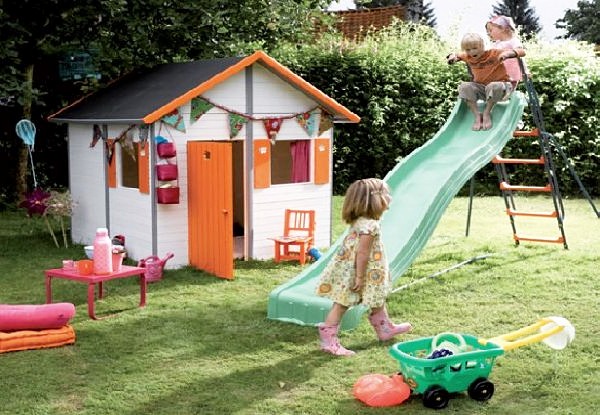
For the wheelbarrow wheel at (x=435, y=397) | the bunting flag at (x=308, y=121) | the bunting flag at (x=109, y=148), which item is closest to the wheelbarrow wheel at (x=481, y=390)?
the wheelbarrow wheel at (x=435, y=397)

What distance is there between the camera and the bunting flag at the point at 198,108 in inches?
399

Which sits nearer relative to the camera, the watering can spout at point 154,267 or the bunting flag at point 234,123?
the watering can spout at point 154,267

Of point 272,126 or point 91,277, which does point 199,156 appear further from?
point 91,277

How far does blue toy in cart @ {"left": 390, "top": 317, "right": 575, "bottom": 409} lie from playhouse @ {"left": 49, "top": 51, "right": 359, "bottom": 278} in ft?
13.7

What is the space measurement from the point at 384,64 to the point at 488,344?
12509 mm

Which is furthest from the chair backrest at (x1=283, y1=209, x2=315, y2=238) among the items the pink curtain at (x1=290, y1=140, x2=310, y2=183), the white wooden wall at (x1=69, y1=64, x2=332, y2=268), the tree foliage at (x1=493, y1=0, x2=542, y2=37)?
the tree foliage at (x1=493, y1=0, x2=542, y2=37)

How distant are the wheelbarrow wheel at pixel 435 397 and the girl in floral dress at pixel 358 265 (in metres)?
1.17

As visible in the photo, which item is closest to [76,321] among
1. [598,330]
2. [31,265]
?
[31,265]

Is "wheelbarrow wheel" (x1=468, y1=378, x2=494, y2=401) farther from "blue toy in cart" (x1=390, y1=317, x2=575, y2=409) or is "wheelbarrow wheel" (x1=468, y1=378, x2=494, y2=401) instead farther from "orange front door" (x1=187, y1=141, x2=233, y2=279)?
"orange front door" (x1=187, y1=141, x2=233, y2=279)

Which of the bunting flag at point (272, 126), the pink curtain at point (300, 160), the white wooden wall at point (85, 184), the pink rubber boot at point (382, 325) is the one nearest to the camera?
the pink rubber boot at point (382, 325)

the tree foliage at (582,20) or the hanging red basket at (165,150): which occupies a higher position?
the tree foliage at (582,20)

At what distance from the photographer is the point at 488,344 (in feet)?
18.0

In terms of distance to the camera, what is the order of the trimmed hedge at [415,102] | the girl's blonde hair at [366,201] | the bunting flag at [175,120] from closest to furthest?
the girl's blonde hair at [366,201] < the bunting flag at [175,120] < the trimmed hedge at [415,102]

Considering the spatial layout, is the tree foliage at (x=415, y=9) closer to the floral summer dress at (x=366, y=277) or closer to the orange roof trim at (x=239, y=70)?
the orange roof trim at (x=239, y=70)
